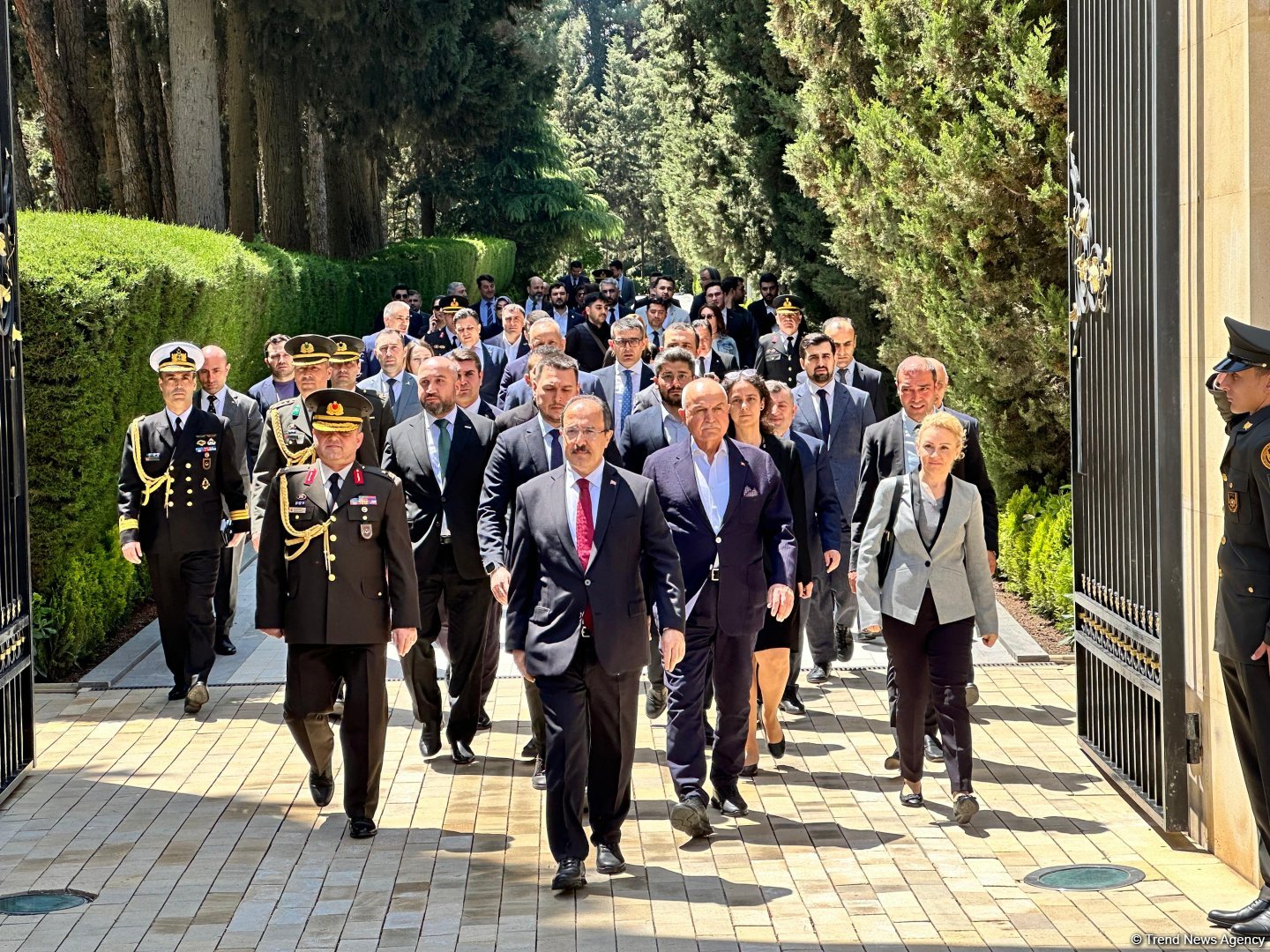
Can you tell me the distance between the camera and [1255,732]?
651 cm

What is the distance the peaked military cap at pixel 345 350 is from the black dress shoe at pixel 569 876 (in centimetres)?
418

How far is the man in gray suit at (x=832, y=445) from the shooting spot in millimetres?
11281

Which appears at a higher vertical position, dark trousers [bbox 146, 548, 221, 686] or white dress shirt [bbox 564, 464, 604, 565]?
white dress shirt [bbox 564, 464, 604, 565]

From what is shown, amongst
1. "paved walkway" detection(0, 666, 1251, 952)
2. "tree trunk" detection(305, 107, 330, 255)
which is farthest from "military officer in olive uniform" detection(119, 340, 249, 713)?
"tree trunk" detection(305, 107, 330, 255)

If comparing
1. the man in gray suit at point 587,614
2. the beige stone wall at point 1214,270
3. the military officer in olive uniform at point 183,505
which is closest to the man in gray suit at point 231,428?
the military officer in olive uniform at point 183,505

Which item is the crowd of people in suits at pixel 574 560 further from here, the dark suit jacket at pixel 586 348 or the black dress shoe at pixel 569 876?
the dark suit jacket at pixel 586 348

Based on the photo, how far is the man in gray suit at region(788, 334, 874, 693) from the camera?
11.3 metres

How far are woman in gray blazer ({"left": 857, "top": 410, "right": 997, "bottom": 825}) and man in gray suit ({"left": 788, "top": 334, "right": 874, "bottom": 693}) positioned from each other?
266 cm

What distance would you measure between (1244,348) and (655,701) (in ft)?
16.4

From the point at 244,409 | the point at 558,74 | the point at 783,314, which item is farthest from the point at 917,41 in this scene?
the point at 558,74

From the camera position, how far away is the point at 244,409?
12031 millimetres

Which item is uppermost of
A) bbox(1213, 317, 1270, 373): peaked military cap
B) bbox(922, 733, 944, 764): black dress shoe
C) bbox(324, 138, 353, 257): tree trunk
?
bbox(324, 138, 353, 257): tree trunk

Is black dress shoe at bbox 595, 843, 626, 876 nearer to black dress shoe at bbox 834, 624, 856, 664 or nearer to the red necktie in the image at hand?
the red necktie

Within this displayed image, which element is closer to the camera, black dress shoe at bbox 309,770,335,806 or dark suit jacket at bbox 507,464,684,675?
dark suit jacket at bbox 507,464,684,675
